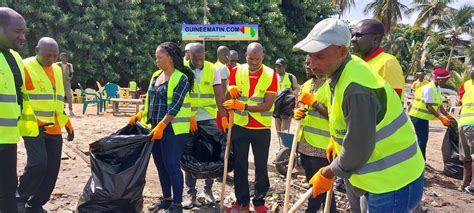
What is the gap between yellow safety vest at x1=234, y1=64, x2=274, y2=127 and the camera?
4.11 m

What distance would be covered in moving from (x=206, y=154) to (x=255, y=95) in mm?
844

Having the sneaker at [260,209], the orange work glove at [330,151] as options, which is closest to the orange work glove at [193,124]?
the sneaker at [260,209]

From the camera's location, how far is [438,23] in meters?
31.7

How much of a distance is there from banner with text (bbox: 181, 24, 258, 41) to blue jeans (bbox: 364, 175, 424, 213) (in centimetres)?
1205

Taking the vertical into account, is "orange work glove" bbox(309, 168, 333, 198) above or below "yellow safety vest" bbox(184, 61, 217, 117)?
below

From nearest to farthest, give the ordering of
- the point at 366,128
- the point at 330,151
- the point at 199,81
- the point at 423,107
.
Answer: the point at 366,128 → the point at 330,151 → the point at 199,81 → the point at 423,107

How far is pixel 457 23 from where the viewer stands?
31.9m

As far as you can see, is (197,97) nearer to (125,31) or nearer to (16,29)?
(16,29)

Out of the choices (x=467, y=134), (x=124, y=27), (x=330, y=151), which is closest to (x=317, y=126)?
(x=330, y=151)

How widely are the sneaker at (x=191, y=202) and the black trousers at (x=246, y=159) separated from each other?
1.70ft

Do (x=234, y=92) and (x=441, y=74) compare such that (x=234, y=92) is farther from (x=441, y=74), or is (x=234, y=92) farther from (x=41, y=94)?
(x=441, y=74)

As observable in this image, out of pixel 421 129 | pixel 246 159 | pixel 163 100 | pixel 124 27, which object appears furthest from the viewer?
pixel 124 27

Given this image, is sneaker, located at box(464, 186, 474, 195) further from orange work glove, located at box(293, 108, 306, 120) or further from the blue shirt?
the blue shirt

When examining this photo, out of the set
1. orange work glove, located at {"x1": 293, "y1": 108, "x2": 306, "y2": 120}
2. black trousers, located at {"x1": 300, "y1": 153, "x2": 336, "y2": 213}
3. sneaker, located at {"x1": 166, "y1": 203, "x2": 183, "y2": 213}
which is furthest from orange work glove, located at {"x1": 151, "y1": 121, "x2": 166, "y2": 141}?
black trousers, located at {"x1": 300, "y1": 153, "x2": 336, "y2": 213}
